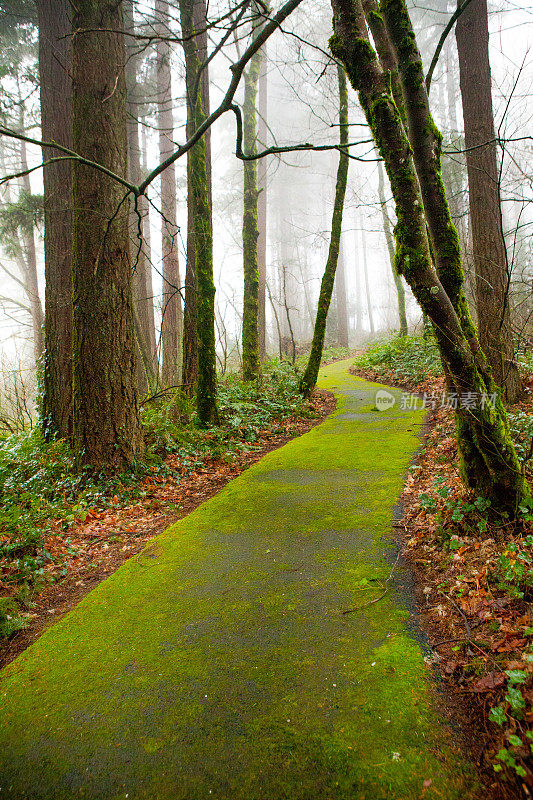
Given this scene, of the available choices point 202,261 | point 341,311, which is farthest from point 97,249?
point 341,311

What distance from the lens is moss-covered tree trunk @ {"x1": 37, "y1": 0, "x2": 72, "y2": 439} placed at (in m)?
6.61

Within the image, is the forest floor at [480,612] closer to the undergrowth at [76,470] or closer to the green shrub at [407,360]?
the undergrowth at [76,470]

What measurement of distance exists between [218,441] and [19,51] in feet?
41.4

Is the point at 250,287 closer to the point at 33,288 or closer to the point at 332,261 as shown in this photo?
the point at 332,261

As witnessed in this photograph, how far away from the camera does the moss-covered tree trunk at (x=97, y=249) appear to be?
5.12 m

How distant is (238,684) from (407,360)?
418 inches

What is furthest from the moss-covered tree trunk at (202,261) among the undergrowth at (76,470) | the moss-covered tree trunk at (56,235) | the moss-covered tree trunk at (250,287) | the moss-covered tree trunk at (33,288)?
the moss-covered tree trunk at (33,288)

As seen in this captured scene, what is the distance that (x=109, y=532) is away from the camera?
4.27 meters

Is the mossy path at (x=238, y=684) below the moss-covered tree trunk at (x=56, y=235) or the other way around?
below

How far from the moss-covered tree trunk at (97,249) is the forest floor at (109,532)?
2.26 feet

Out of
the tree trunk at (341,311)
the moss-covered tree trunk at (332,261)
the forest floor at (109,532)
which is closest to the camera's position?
the forest floor at (109,532)

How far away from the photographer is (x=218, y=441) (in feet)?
21.6

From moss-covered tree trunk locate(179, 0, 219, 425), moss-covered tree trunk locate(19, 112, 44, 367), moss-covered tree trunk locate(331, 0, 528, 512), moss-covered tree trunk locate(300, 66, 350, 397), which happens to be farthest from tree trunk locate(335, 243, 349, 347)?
moss-covered tree trunk locate(331, 0, 528, 512)

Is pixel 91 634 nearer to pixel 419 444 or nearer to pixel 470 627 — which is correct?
pixel 470 627
